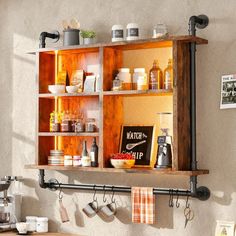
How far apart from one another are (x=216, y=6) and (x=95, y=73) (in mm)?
1007

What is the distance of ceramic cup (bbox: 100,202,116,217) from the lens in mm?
4535

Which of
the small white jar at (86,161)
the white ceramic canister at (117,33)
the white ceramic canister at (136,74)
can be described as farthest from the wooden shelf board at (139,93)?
the small white jar at (86,161)

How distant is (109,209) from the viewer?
14.9 ft

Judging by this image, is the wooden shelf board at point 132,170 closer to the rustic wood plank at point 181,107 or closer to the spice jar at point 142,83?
the rustic wood plank at point 181,107

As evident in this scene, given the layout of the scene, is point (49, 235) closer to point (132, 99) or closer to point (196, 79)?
point (132, 99)

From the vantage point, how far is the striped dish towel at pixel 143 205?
4297 mm

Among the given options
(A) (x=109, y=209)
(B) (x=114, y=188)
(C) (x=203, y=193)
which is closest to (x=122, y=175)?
(B) (x=114, y=188)

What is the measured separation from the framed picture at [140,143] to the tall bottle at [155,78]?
31cm

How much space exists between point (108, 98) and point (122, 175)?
57cm

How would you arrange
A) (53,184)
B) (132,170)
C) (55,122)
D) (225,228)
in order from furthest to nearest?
(53,184) → (55,122) → (132,170) → (225,228)

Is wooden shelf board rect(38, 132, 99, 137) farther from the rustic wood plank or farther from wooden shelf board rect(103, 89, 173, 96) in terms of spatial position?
the rustic wood plank

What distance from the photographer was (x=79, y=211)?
475 cm

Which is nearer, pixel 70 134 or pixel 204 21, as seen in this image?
pixel 204 21

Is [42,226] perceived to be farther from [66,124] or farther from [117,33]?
[117,33]
